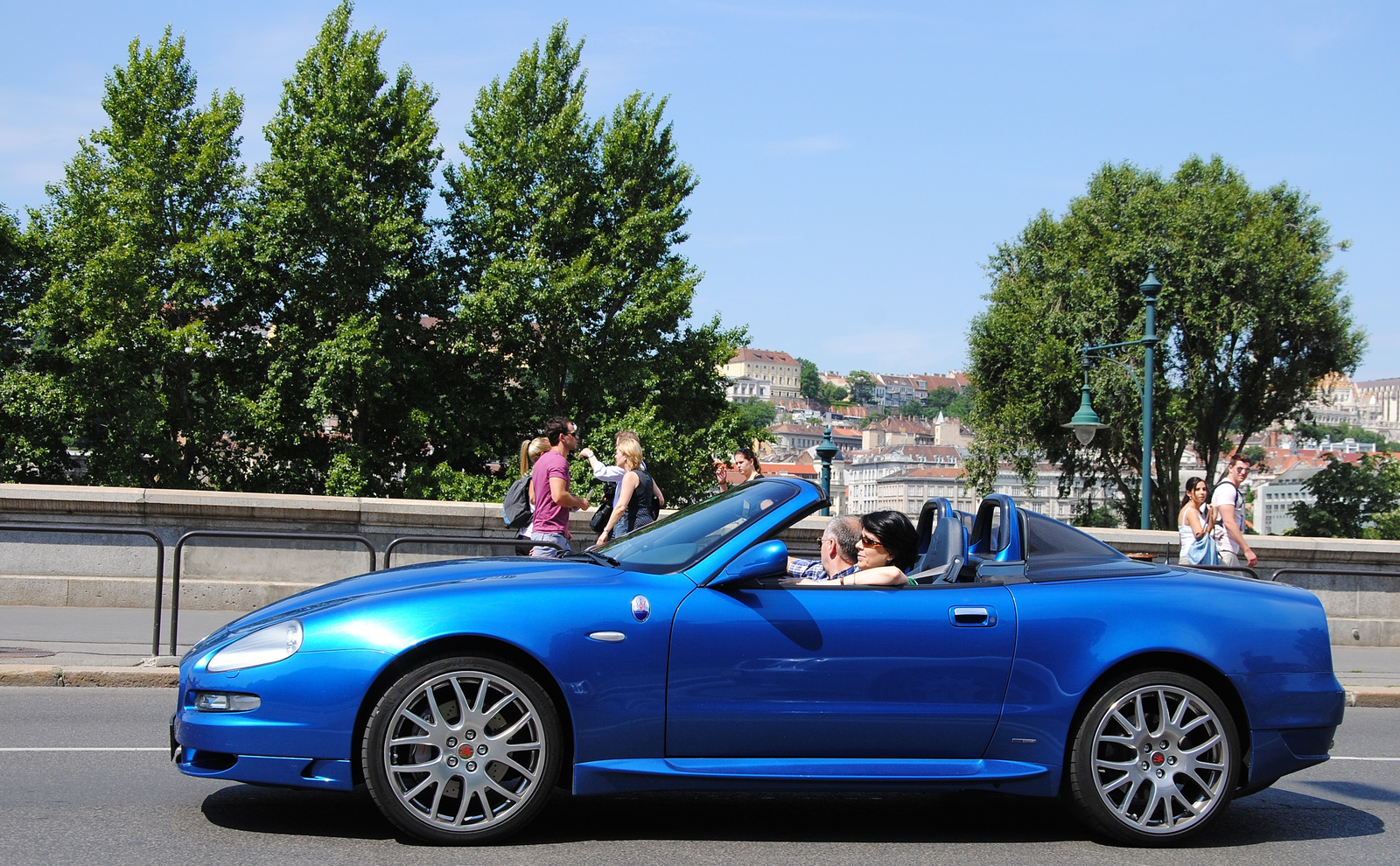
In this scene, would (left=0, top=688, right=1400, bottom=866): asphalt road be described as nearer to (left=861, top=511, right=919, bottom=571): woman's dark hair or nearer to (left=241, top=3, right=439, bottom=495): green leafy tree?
(left=861, top=511, right=919, bottom=571): woman's dark hair

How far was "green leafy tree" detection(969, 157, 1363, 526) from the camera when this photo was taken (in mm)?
37656

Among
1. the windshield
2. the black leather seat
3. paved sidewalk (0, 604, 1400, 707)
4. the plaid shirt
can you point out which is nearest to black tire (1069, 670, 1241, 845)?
the black leather seat

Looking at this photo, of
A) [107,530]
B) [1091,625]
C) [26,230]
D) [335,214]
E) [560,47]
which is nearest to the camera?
[1091,625]

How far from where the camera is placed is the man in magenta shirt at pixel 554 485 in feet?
30.7

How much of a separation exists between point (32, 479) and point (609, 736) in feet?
118

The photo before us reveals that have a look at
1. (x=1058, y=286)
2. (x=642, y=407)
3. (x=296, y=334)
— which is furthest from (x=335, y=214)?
(x=1058, y=286)

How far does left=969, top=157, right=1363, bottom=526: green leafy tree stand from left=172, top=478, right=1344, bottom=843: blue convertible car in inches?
1298

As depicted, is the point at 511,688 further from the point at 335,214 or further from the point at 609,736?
the point at 335,214

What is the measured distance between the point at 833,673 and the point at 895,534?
944mm

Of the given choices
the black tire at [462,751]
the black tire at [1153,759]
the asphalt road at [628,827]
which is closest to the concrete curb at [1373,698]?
the asphalt road at [628,827]

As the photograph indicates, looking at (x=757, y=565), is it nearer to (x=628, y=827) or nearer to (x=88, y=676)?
(x=628, y=827)

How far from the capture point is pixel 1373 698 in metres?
9.61

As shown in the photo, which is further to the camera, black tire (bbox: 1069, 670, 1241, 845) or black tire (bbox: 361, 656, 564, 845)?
black tire (bbox: 1069, 670, 1241, 845)

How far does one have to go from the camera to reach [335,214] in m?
34.7
